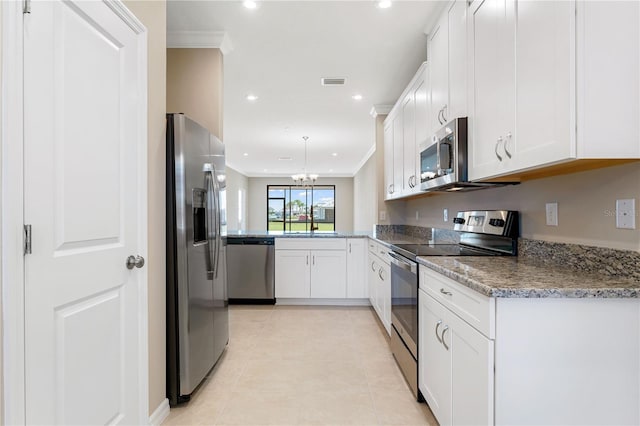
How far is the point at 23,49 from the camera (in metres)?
1.04

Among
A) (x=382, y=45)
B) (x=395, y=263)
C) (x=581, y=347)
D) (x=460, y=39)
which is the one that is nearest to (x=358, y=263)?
(x=395, y=263)

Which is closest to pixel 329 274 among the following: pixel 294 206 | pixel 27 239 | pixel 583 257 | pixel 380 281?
pixel 380 281

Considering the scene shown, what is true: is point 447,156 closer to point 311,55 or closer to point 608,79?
point 608,79

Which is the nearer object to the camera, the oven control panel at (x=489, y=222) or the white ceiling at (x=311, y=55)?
the oven control panel at (x=489, y=222)

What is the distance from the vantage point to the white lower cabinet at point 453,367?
1206 millimetres

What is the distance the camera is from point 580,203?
4.93 feet

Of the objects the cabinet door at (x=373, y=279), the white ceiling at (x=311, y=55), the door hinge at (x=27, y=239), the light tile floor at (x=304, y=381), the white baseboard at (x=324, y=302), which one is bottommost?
the light tile floor at (x=304, y=381)

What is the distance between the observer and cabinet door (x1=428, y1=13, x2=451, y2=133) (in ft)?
7.16

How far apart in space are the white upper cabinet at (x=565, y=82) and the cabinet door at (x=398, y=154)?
180cm

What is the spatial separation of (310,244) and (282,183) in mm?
8085

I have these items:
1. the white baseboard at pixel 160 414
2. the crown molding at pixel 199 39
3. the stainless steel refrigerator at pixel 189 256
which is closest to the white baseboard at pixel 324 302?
the stainless steel refrigerator at pixel 189 256

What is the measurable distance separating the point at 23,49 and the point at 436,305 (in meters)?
1.94

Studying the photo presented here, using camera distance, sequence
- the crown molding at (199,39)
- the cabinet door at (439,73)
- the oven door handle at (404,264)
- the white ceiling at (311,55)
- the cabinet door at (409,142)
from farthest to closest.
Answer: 1. the cabinet door at (409,142)
2. the crown molding at (199,39)
3. the white ceiling at (311,55)
4. the cabinet door at (439,73)
5. the oven door handle at (404,264)

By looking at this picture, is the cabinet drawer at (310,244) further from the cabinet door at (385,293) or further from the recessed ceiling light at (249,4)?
the recessed ceiling light at (249,4)
